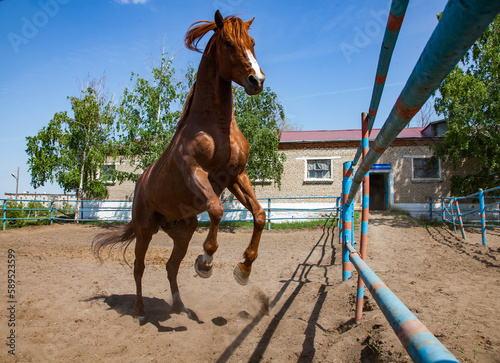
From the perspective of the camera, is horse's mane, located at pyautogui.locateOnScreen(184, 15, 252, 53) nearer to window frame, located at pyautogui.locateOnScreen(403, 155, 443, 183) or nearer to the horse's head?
the horse's head

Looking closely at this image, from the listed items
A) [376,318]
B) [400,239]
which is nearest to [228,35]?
[376,318]

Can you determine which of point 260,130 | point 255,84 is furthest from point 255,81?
point 260,130

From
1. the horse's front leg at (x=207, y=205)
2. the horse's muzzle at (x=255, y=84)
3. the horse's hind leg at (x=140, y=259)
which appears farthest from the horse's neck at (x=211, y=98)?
the horse's hind leg at (x=140, y=259)

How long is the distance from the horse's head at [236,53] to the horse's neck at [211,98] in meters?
0.12

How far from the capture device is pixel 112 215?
62.4ft

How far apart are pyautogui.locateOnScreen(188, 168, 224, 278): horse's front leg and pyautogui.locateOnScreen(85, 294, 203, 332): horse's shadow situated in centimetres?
111

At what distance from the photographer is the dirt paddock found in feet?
8.33

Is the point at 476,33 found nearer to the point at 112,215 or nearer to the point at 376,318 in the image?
the point at 376,318

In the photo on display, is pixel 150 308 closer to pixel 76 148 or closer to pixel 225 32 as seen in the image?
pixel 225 32

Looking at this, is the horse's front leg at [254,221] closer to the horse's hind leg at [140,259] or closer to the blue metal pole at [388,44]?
the blue metal pole at [388,44]

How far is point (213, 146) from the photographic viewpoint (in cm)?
288

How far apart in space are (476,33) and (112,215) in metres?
20.4

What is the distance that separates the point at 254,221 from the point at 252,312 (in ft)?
5.40

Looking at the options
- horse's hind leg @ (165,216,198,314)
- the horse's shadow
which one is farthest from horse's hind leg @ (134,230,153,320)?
horse's hind leg @ (165,216,198,314)
